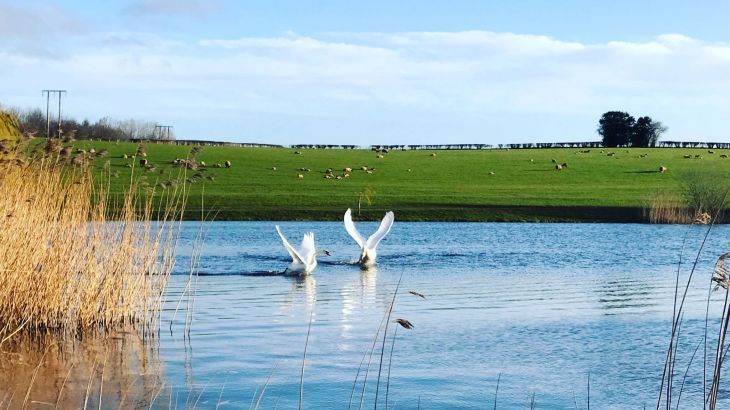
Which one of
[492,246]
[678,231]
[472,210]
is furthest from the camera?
[472,210]

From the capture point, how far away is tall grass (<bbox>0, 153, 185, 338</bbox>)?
1202 centimetres

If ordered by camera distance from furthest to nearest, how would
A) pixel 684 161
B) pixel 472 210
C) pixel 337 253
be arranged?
pixel 684 161 → pixel 472 210 → pixel 337 253

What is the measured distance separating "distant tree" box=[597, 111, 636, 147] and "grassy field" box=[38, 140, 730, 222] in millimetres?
24323

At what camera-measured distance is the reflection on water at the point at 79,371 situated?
9.60 m

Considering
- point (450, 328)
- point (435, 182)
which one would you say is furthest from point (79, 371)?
point (435, 182)

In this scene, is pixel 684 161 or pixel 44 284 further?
pixel 684 161

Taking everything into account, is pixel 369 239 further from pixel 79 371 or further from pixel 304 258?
pixel 79 371

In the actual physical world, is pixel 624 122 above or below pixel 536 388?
Answer: above

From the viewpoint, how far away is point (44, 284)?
12242 millimetres

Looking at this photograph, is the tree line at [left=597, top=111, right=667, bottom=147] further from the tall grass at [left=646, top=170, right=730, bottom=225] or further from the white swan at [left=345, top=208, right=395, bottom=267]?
the white swan at [left=345, top=208, right=395, bottom=267]

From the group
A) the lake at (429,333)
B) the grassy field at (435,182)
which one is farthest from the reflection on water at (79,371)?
the grassy field at (435,182)

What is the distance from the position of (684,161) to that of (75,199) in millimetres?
77487

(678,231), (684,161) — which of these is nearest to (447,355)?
(678,231)

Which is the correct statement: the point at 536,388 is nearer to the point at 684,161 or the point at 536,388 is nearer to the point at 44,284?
the point at 44,284
